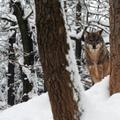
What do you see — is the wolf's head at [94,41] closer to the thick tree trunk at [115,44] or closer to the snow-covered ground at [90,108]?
the snow-covered ground at [90,108]

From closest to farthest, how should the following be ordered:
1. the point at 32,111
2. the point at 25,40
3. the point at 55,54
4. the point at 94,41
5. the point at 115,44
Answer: the point at 55,54 < the point at 115,44 < the point at 32,111 < the point at 94,41 < the point at 25,40

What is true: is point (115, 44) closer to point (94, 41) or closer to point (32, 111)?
point (32, 111)

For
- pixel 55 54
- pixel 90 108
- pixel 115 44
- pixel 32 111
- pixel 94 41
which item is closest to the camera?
pixel 55 54

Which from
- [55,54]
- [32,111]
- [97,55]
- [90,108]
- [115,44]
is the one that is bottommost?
[97,55]

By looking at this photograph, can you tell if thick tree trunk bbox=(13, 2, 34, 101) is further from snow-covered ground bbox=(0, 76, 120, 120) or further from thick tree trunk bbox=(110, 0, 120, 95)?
thick tree trunk bbox=(110, 0, 120, 95)

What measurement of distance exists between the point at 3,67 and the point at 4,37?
232cm

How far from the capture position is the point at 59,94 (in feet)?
19.2

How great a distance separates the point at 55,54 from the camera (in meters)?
5.74

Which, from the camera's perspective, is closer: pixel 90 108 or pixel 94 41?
pixel 90 108

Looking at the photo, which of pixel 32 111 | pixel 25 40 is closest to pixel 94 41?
pixel 32 111

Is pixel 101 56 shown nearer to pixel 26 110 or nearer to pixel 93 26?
pixel 26 110

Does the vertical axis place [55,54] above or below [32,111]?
above

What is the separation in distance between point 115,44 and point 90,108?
3.73ft

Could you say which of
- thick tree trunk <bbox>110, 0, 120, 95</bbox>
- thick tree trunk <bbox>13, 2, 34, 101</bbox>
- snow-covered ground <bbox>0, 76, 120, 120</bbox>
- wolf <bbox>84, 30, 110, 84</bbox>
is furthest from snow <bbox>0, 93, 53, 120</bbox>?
thick tree trunk <bbox>13, 2, 34, 101</bbox>
